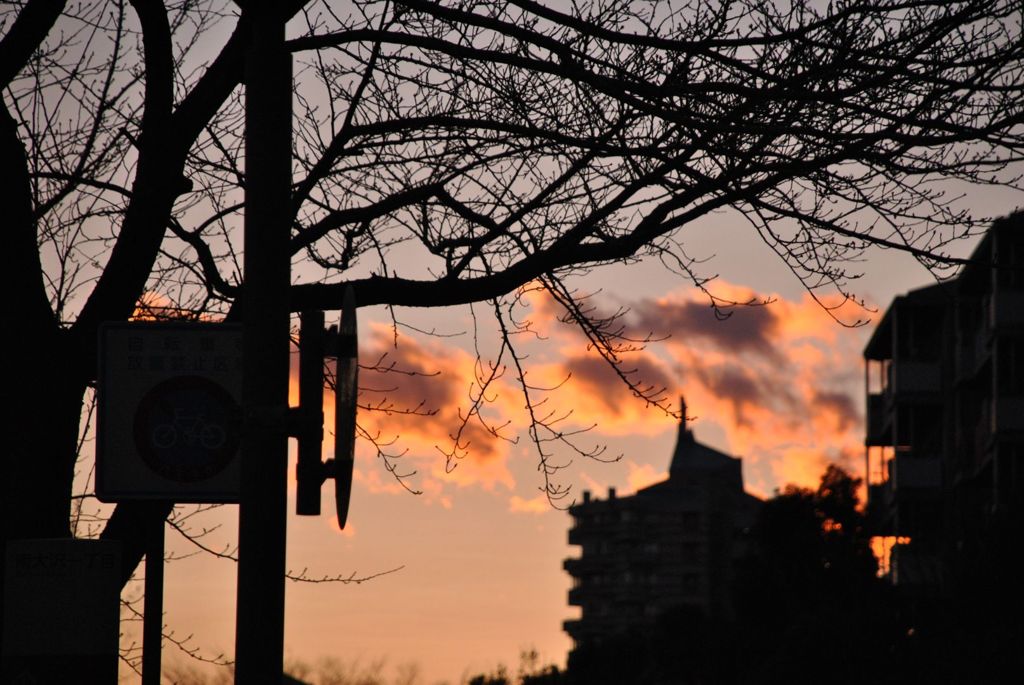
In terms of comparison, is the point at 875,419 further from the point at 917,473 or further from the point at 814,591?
the point at 814,591

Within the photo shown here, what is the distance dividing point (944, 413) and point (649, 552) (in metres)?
91.0

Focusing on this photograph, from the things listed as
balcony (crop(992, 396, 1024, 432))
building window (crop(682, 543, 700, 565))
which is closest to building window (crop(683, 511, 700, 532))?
building window (crop(682, 543, 700, 565))

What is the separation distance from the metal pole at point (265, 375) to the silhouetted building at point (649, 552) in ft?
463

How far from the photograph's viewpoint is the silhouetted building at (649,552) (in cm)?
14888

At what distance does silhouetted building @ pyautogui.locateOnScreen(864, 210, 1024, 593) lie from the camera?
4653cm

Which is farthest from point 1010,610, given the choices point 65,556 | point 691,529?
point 691,529

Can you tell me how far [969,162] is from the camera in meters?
8.05

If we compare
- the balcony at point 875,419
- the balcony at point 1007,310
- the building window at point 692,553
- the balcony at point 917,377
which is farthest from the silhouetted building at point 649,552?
the balcony at point 1007,310

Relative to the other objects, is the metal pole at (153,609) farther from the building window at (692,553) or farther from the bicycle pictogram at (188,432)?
the building window at (692,553)

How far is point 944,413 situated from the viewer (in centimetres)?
6128

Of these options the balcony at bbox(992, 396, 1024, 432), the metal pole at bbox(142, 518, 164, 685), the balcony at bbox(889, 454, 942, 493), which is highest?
the balcony at bbox(992, 396, 1024, 432)

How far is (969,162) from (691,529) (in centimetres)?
14445

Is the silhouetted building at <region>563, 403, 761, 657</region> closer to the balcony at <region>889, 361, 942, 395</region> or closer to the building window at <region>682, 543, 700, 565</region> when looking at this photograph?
the building window at <region>682, 543, 700, 565</region>

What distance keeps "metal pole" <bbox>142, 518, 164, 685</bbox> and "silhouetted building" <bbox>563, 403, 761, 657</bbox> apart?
5546 inches
